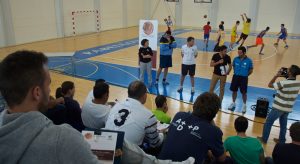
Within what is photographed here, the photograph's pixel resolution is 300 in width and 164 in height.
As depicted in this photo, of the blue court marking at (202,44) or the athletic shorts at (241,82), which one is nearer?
the athletic shorts at (241,82)

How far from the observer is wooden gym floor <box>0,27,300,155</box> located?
7.19 m

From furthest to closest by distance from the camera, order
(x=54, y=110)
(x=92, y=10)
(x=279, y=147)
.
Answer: (x=92, y=10), (x=54, y=110), (x=279, y=147)

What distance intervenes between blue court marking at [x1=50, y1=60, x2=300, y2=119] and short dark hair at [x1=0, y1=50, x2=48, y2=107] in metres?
7.25

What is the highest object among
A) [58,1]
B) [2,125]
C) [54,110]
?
[58,1]

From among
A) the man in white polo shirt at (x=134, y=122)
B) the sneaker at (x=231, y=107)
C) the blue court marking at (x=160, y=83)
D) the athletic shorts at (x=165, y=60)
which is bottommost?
the sneaker at (x=231, y=107)

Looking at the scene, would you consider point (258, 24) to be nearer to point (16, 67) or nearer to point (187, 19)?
point (187, 19)

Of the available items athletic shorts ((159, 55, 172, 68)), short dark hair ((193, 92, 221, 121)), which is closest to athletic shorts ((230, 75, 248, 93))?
athletic shorts ((159, 55, 172, 68))

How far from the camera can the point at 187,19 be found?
2745 centimetres

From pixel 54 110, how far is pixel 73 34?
18182 millimetres

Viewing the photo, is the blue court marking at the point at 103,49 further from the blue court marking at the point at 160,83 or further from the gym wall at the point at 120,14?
the gym wall at the point at 120,14

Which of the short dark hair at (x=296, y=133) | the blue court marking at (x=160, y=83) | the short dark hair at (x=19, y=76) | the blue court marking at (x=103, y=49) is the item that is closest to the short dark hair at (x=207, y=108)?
the short dark hair at (x=296, y=133)

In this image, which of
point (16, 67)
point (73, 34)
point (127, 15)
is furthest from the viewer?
point (127, 15)

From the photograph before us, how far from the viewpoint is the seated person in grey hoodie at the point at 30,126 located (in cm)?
129

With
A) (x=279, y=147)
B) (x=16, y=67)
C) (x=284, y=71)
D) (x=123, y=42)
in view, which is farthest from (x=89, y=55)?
(x=16, y=67)
